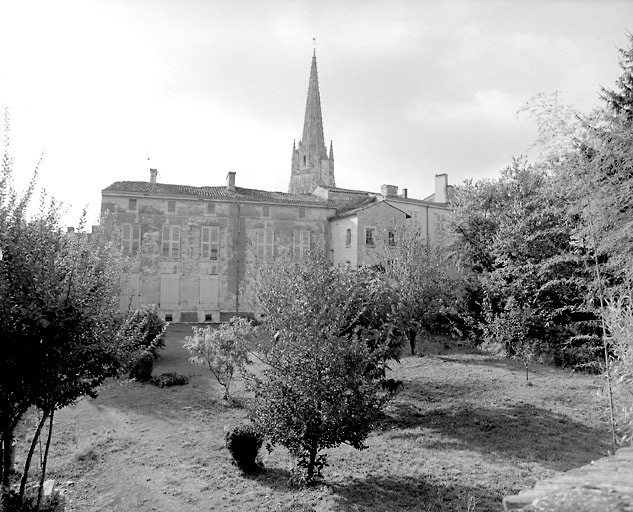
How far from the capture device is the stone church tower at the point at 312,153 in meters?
66.0

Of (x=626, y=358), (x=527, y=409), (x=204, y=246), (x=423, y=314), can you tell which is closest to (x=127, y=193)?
(x=204, y=246)

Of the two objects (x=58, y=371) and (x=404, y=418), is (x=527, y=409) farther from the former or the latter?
(x=58, y=371)

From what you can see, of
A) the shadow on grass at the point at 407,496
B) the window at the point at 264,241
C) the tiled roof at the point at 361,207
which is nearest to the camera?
the shadow on grass at the point at 407,496

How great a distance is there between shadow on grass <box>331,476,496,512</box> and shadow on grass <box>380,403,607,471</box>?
183cm

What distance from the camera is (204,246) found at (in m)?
30.2

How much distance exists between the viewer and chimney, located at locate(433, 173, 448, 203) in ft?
118

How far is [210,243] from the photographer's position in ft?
99.3

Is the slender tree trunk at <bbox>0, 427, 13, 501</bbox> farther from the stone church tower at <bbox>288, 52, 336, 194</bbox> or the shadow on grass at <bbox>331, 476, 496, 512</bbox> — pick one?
the stone church tower at <bbox>288, 52, 336, 194</bbox>

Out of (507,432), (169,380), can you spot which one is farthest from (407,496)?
(169,380)

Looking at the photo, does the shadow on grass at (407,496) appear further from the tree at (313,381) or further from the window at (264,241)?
the window at (264,241)

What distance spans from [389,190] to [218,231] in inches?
470

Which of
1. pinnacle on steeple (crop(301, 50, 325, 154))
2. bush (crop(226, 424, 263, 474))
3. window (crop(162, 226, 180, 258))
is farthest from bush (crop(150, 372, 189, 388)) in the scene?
pinnacle on steeple (crop(301, 50, 325, 154))

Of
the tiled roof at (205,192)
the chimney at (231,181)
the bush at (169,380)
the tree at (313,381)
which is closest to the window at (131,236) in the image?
the tiled roof at (205,192)

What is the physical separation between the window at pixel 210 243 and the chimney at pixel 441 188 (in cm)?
1613
